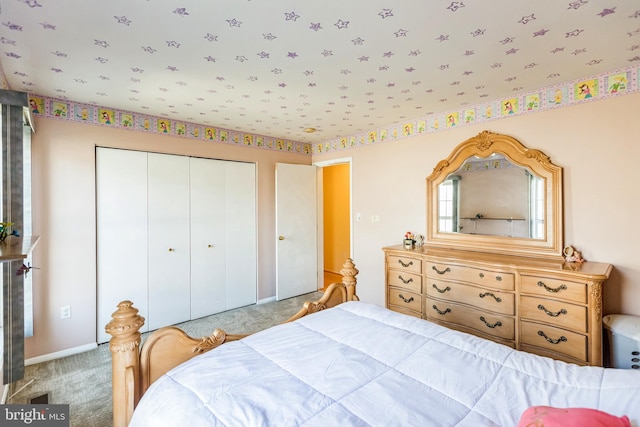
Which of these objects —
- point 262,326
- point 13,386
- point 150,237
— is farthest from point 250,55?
point 13,386

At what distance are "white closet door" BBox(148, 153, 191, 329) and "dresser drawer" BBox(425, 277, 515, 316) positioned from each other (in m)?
2.73

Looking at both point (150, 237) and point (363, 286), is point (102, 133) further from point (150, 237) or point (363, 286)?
point (363, 286)

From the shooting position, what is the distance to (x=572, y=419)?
31.0 inches

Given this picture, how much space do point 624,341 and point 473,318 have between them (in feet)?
2.98

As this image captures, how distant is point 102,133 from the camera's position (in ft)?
9.79

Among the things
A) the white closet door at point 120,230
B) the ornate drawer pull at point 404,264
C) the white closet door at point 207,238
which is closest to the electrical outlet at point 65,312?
the white closet door at point 120,230

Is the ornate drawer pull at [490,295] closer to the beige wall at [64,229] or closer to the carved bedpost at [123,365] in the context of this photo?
the carved bedpost at [123,365]

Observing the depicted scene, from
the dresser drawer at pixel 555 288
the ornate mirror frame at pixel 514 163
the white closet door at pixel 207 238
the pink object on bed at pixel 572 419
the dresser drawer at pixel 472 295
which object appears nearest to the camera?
the pink object on bed at pixel 572 419

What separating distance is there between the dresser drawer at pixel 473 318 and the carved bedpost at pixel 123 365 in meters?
2.41

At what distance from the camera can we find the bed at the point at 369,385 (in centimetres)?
96

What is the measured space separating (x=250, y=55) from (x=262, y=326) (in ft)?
8.96

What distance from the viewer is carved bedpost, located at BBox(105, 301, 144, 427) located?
1.21m

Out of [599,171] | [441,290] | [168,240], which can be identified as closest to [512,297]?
[441,290]

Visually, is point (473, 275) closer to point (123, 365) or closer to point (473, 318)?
point (473, 318)
